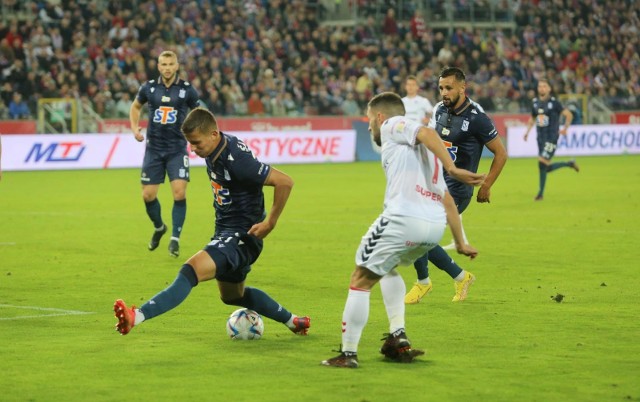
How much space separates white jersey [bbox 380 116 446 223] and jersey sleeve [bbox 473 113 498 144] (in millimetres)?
3419

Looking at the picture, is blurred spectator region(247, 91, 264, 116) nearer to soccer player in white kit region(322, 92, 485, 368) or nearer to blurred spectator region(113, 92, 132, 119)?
blurred spectator region(113, 92, 132, 119)

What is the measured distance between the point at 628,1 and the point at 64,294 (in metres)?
42.1

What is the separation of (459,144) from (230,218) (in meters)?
3.38

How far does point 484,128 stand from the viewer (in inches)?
422

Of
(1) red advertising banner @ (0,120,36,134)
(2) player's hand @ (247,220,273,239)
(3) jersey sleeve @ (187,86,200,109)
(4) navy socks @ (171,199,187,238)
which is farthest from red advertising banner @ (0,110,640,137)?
(2) player's hand @ (247,220,273,239)

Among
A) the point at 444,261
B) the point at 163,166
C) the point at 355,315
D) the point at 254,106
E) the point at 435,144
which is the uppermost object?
the point at 435,144

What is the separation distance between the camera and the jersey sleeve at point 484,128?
1071 centimetres

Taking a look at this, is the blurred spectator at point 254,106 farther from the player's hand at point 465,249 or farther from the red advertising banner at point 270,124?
the player's hand at point 465,249

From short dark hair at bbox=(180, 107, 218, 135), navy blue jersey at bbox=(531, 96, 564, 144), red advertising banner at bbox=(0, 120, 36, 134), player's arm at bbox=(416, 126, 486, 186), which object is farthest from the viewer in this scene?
red advertising banner at bbox=(0, 120, 36, 134)

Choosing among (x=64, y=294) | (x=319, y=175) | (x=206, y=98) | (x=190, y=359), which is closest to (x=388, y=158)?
(x=190, y=359)

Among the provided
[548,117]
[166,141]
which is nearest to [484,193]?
[166,141]

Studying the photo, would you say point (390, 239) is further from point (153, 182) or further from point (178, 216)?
point (153, 182)

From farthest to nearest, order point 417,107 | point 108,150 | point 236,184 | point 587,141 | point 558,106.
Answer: point 587,141 < point 108,150 < point 417,107 < point 558,106 < point 236,184

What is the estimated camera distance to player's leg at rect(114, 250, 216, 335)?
7.41 metres
